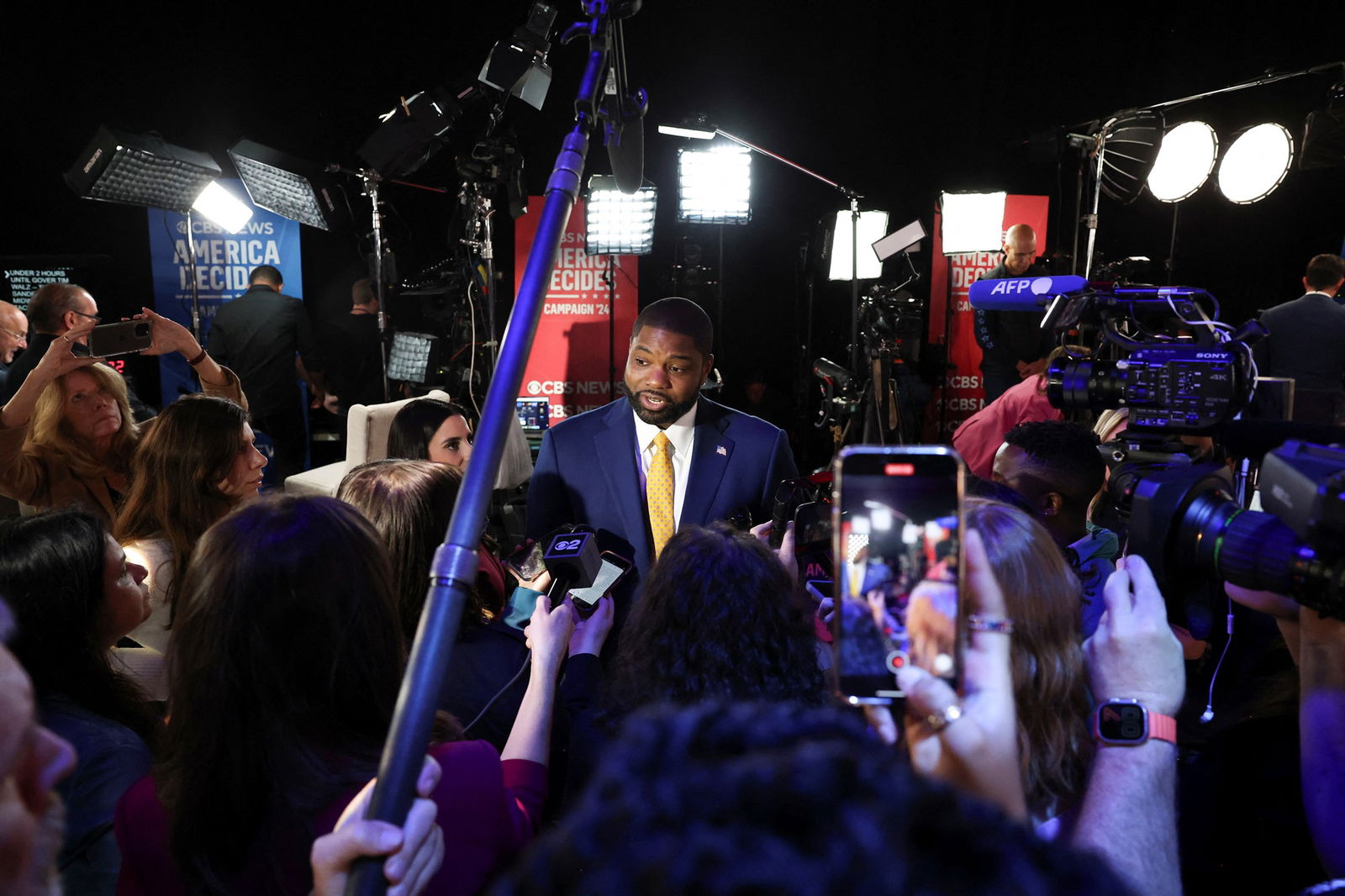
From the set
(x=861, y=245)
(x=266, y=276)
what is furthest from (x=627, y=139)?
(x=861, y=245)

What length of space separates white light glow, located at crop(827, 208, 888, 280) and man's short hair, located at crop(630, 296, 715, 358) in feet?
15.4

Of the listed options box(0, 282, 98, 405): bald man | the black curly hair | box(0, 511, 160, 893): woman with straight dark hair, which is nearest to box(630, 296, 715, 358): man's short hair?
box(0, 511, 160, 893): woman with straight dark hair

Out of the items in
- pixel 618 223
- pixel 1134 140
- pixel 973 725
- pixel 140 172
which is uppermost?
pixel 1134 140

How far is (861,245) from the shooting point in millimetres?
6949

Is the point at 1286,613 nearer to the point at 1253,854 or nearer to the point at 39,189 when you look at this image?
the point at 1253,854

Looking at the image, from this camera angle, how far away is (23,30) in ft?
22.3

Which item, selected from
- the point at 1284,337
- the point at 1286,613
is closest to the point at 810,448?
the point at 1284,337

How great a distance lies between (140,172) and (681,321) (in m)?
4.73

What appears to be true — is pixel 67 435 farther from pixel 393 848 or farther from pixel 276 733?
pixel 393 848

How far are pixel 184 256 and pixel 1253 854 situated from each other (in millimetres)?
7318

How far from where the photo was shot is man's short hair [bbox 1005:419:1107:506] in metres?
2.24

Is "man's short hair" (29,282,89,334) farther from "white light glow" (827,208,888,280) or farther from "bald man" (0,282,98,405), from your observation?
"white light glow" (827,208,888,280)

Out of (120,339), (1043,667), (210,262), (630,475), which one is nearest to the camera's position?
(1043,667)

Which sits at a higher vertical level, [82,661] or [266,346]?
[266,346]
